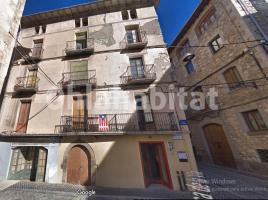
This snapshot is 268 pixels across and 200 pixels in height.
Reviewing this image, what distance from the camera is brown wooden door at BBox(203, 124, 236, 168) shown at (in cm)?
970

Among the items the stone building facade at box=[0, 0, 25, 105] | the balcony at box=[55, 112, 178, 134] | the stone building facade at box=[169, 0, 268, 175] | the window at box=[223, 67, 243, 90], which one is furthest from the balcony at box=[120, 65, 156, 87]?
the stone building facade at box=[0, 0, 25, 105]

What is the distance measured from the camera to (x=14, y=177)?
787 cm

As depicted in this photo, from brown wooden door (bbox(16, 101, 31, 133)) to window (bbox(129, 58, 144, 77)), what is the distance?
25.6 ft

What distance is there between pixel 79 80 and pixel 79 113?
2271 millimetres

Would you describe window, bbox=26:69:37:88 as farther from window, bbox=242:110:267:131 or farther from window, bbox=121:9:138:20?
window, bbox=242:110:267:131

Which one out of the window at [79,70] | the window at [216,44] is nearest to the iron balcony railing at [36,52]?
the window at [79,70]

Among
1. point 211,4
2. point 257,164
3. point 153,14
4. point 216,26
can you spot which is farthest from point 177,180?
point 211,4

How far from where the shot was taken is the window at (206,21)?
1065 cm

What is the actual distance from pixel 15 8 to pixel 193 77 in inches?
508

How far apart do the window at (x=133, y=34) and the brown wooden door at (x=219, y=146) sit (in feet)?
30.7

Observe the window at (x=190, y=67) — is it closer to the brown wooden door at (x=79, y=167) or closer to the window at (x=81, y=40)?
the window at (x=81, y=40)

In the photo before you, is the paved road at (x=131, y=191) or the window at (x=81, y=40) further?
the window at (x=81, y=40)

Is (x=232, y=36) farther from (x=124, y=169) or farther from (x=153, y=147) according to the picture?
(x=124, y=169)

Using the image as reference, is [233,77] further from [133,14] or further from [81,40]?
[81,40]
